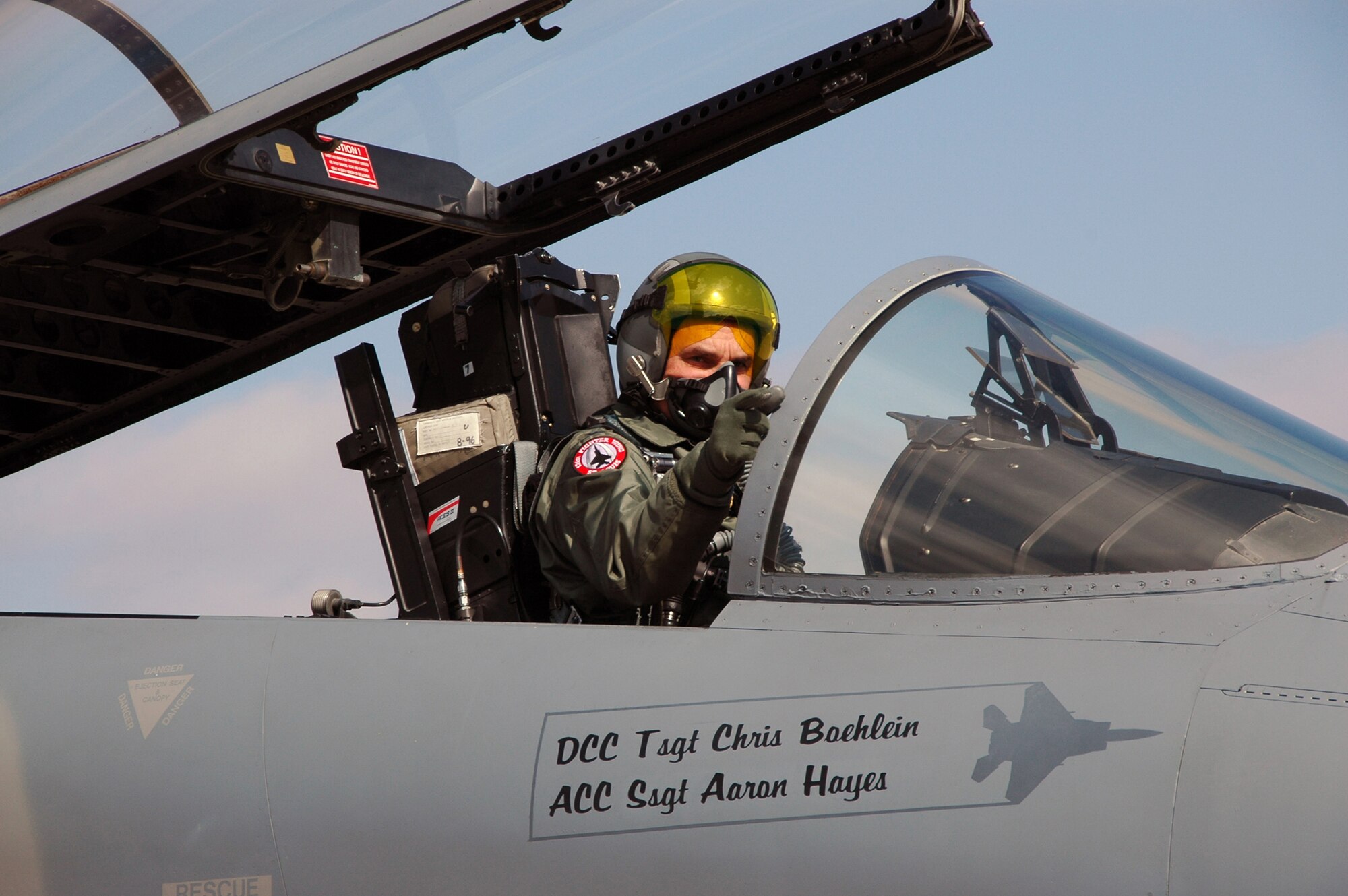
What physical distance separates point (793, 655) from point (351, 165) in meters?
1.90

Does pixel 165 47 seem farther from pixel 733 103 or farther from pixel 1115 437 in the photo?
pixel 1115 437

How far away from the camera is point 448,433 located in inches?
155

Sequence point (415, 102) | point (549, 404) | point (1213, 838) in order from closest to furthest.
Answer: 1. point (1213, 838)
2. point (415, 102)
3. point (549, 404)

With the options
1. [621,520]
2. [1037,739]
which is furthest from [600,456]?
[1037,739]

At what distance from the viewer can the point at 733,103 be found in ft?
12.7

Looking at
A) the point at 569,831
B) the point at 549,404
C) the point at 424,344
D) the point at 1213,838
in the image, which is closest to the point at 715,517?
the point at 569,831

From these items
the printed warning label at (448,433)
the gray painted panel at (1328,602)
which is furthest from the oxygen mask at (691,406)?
the gray painted panel at (1328,602)

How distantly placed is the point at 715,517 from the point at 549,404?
145cm

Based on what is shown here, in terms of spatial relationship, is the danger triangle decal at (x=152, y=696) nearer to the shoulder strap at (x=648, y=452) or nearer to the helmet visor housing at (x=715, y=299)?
the shoulder strap at (x=648, y=452)

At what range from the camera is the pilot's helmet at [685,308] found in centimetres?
376

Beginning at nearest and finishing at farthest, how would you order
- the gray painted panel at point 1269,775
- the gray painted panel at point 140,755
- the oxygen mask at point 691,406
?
the gray painted panel at point 1269,775
the gray painted panel at point 140,755
the oxygen mask at point 691,406

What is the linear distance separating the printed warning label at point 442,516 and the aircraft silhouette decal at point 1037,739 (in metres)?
1.98

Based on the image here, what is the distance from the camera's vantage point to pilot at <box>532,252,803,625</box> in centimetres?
280

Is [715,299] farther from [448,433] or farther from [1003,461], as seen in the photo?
[1003,461]
